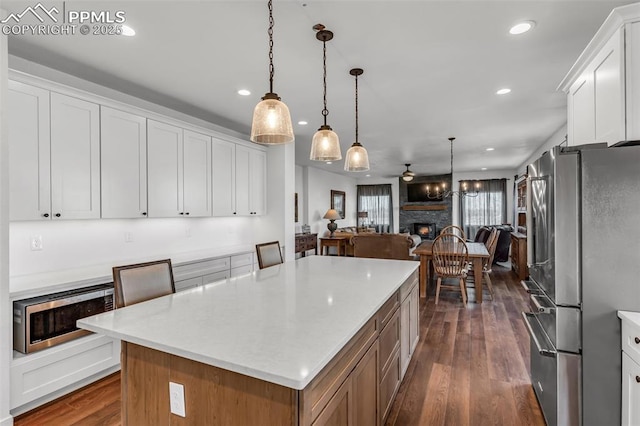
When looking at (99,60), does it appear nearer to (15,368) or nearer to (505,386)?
(15,368)

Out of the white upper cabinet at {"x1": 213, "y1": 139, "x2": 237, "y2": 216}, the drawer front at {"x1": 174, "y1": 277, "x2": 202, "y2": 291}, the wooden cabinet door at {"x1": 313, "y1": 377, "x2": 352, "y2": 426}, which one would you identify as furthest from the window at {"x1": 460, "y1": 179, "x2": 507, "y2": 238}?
the wooden cabinet door at {"x1": 313, "y1": 377, "x2": 352, "y2": 426}

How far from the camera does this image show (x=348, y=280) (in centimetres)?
227

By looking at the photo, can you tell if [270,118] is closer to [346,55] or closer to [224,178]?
[346,55]

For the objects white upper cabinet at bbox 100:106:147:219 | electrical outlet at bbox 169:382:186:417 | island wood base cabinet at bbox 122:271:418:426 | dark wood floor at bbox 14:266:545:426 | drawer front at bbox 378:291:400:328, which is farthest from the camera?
white upper cabinet at bbox 100:106:147:219

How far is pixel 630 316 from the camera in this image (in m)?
1.55

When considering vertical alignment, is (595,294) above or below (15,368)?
above

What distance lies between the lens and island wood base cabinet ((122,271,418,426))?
1061mm

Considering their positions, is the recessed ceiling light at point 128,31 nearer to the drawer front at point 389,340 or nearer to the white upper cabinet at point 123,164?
the white upper cabinet at point 123,164

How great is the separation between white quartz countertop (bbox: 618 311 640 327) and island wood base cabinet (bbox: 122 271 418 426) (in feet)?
3.89

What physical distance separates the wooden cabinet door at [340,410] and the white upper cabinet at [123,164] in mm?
2628

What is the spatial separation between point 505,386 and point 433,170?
789 centimetres

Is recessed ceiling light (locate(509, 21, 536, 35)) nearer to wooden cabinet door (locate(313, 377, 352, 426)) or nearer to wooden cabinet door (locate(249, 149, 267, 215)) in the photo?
Answer: wooden cabinet door (locate(313, 377, 352, 426))

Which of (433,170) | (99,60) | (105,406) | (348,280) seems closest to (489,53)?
(348,280)

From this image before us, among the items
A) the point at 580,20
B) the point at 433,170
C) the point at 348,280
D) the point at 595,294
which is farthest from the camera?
the point at 433,170
